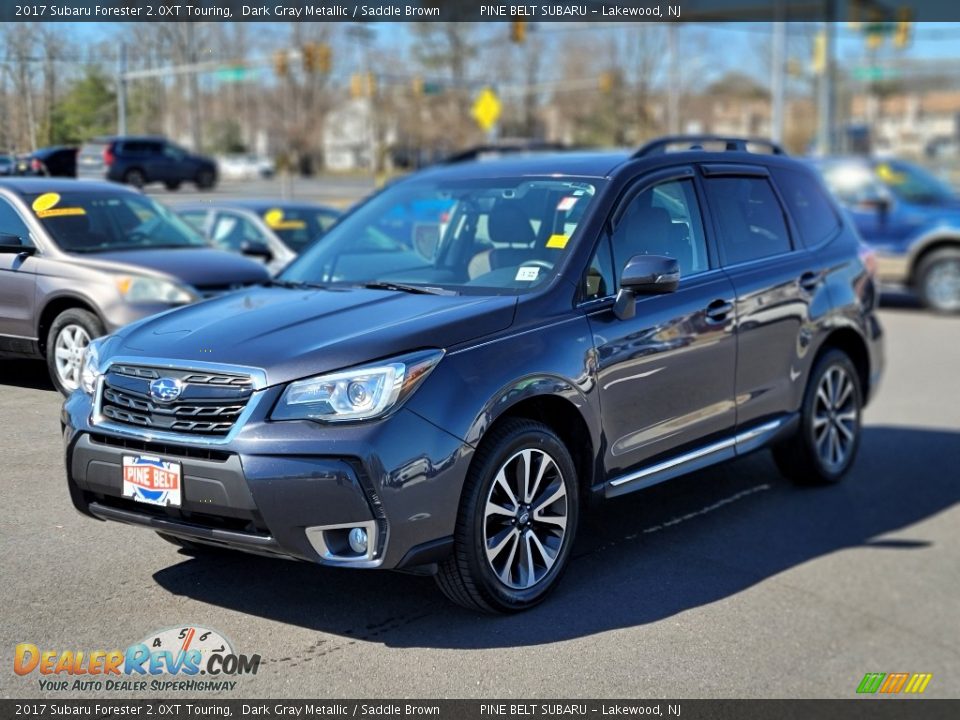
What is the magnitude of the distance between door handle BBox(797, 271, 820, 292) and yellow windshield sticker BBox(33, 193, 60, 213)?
4.01 metres

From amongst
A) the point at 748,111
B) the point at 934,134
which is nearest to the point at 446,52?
the point at 748,111

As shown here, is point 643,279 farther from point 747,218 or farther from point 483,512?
point 747,218

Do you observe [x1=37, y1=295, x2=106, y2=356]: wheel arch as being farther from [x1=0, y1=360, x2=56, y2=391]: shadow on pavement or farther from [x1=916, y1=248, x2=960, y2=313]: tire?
[x1=916, y1=248, x2=960, y2=313]: tire

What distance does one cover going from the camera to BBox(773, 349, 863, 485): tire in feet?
21.6

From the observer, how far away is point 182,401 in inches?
161

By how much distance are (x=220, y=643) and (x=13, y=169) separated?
3534 mm

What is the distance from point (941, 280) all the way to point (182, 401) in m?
13.8

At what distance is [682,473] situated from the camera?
5.50 meters

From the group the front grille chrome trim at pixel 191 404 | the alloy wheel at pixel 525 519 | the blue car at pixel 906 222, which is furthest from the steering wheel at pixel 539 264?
the blue car at pixel 906 222

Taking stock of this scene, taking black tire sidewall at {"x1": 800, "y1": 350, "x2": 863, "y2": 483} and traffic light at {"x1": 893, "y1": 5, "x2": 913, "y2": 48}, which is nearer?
black tire sidewall at {"x1": 800, "y1": 350, "x2": 863, "y2": 483}

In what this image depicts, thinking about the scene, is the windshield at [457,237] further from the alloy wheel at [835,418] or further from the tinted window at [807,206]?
the alloy wheel at [835,418]
